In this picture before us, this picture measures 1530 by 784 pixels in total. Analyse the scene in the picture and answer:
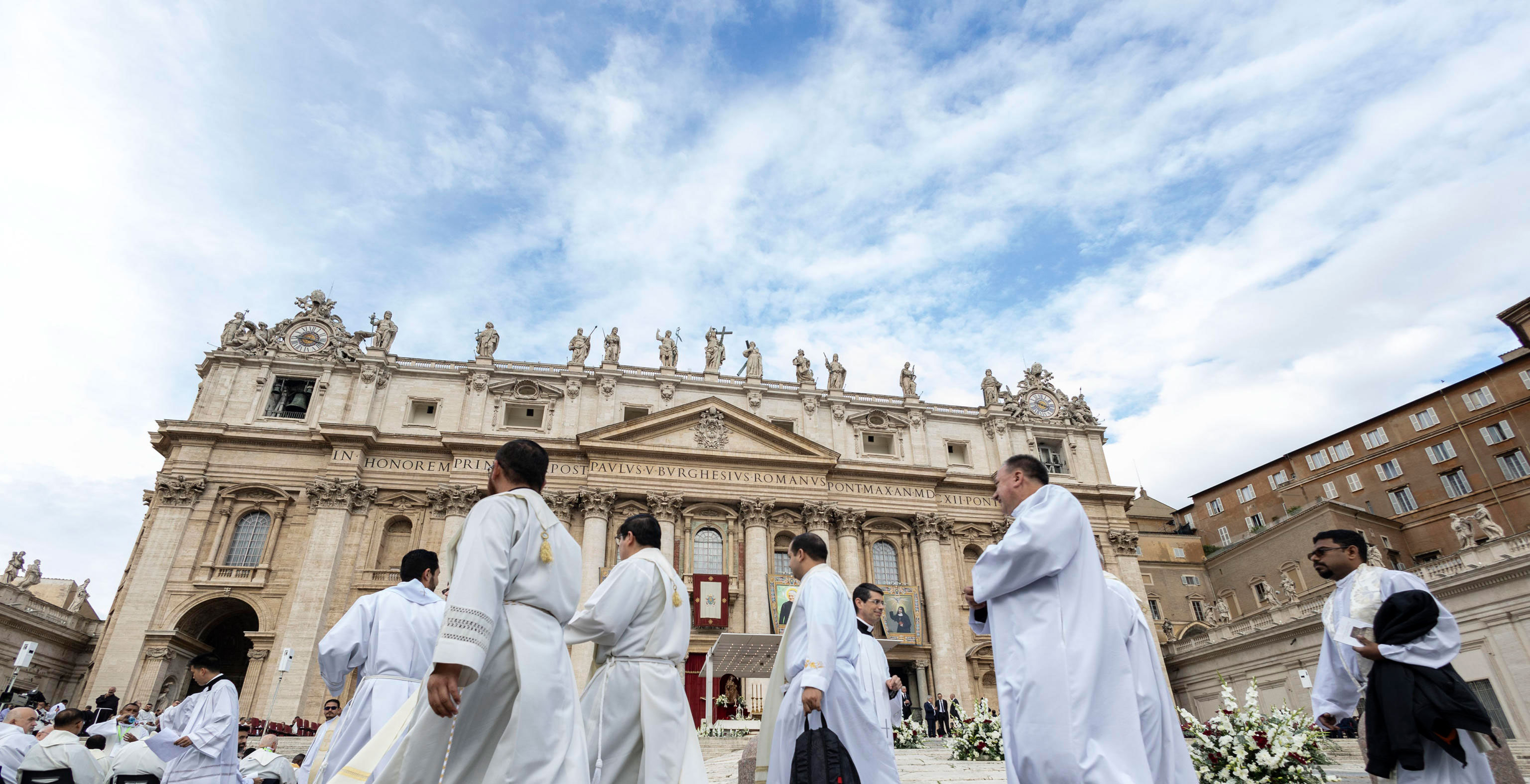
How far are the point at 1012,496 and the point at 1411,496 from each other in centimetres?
4682

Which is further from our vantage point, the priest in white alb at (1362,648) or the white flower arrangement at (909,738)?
the white flower arrangement at (909,738)

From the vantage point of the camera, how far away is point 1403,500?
39531mm

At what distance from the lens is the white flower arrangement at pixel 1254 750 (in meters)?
Result: 8.57

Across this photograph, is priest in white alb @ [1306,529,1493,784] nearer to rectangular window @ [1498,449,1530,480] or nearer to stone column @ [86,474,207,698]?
stone column @ [86,474,207,698]

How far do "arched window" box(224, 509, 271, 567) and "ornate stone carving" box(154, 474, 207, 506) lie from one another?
5.89ft

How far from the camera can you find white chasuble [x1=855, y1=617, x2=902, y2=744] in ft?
20.7

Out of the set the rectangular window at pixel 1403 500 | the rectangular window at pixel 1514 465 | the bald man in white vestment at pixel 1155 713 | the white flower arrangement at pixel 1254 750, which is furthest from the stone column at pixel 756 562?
the rectangular window at pixel 1514 465

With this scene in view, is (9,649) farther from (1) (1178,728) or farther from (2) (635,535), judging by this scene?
(1) (1178,728)

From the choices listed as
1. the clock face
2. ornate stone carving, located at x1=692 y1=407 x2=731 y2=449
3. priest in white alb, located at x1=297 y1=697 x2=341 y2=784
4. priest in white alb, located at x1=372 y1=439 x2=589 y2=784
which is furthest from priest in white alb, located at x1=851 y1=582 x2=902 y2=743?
the clock face

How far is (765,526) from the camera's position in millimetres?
31625

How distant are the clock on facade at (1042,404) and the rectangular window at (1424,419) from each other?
61.1 ft

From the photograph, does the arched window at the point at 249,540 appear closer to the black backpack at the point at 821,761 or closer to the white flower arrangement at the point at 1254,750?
the black backpack at the point at 821,761

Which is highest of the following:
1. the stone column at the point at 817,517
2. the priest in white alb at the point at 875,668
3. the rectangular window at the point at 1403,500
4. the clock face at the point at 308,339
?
the clock face at the point at 308,339

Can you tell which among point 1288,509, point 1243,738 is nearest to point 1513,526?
point 1288,509
